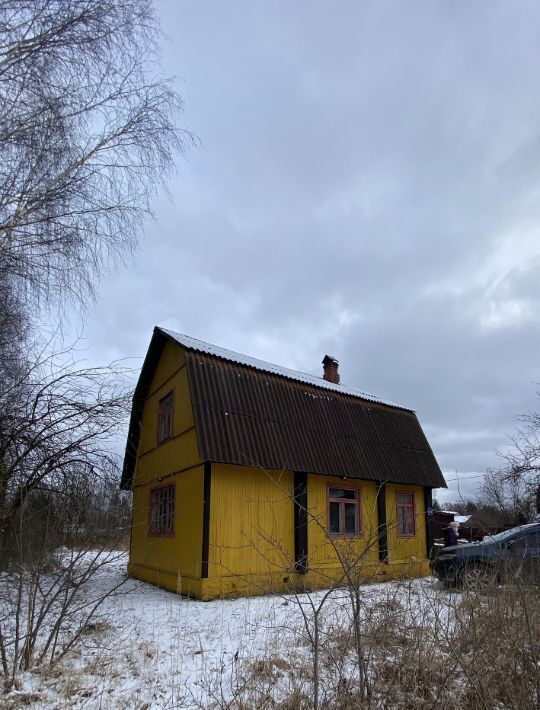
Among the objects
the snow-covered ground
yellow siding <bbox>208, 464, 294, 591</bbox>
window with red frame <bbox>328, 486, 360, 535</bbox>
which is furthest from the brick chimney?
the snow-covered ground

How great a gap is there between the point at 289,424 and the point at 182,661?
7.53 metres

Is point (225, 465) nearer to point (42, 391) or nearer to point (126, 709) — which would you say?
point (42, 391)

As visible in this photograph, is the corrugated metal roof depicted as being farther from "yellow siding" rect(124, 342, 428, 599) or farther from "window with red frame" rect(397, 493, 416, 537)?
"window with red frame" rect(397, 493, 416, 537)

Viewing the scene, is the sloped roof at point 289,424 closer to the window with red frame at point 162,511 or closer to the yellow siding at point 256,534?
the yellow siding at point 256,534

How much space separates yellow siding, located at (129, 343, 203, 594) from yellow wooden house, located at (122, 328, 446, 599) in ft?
0.13

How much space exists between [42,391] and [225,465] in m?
5.01

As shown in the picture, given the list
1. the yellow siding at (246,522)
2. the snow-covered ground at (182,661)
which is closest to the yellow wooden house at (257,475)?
the yellow siding at (246,522)

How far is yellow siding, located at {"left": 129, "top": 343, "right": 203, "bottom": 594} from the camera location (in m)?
12.2

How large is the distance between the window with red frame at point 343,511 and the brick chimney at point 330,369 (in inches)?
246

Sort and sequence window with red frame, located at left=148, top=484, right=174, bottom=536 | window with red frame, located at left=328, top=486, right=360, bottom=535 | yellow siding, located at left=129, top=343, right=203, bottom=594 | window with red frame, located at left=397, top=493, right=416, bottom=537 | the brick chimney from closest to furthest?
yellow siding, located at left=129, top=343, right=203, bottom=594, window with red frame, located at left=148, top=484, right=174, bottom=536, window with red frame, located at left=328, top=486, right=360, bottom=535, window with red frame, located at left=397, top=493, right=416, bottom=537, the brick chimney

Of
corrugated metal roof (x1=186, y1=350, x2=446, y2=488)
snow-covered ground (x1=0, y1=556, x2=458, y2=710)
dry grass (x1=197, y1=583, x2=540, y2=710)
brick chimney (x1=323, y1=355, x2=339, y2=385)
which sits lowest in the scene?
snow-covered ground (x1=0, y1=556, x2=458, y2=710)

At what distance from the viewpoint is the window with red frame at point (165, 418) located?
15.1 meters

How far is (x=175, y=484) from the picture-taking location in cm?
1392

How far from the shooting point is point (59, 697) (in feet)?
18.1
